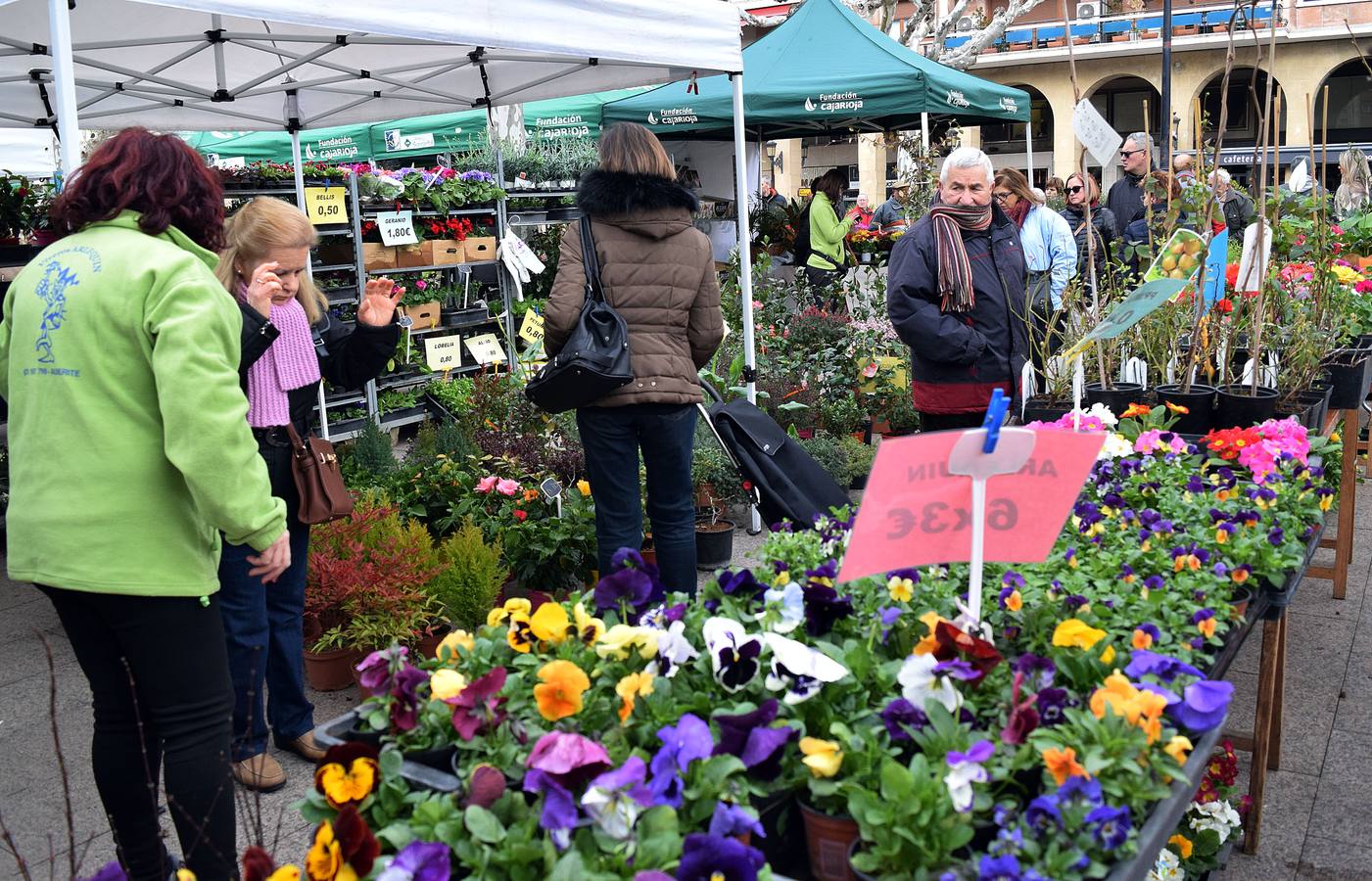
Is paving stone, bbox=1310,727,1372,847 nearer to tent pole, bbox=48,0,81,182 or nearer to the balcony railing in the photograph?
tent pole, bbox=48,0,81,182

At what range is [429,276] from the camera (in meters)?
7.71

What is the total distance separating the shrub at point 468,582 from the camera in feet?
12.9

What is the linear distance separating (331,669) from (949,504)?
2.77 m

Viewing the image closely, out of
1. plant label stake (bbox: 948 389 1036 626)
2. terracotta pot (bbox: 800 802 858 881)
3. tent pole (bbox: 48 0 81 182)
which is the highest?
tent pole (bbox: 48 0 81 182)

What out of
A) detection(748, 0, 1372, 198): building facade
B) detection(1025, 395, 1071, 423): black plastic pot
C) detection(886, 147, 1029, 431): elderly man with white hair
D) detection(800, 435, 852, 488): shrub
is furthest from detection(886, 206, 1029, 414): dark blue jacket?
detection(748, 0, 1372, 198): building facade

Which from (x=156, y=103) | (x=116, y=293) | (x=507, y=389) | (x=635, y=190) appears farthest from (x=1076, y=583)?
(x=156, y=103)

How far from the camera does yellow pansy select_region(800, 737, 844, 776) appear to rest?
57.1 inches

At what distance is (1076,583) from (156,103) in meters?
5.69

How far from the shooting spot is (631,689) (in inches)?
62.9

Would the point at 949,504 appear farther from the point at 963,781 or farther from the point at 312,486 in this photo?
the point at 312,486

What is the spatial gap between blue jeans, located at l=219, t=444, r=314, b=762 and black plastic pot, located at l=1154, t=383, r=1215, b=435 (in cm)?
258

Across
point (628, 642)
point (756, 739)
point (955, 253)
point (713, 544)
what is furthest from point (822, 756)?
point (713, 544)

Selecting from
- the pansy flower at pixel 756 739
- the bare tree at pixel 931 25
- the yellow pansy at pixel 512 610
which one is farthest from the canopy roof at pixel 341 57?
the bare tree at pixel 931 25

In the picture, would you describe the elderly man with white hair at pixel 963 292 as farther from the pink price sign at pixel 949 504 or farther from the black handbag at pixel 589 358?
the pink price sign at pixel 949 504
